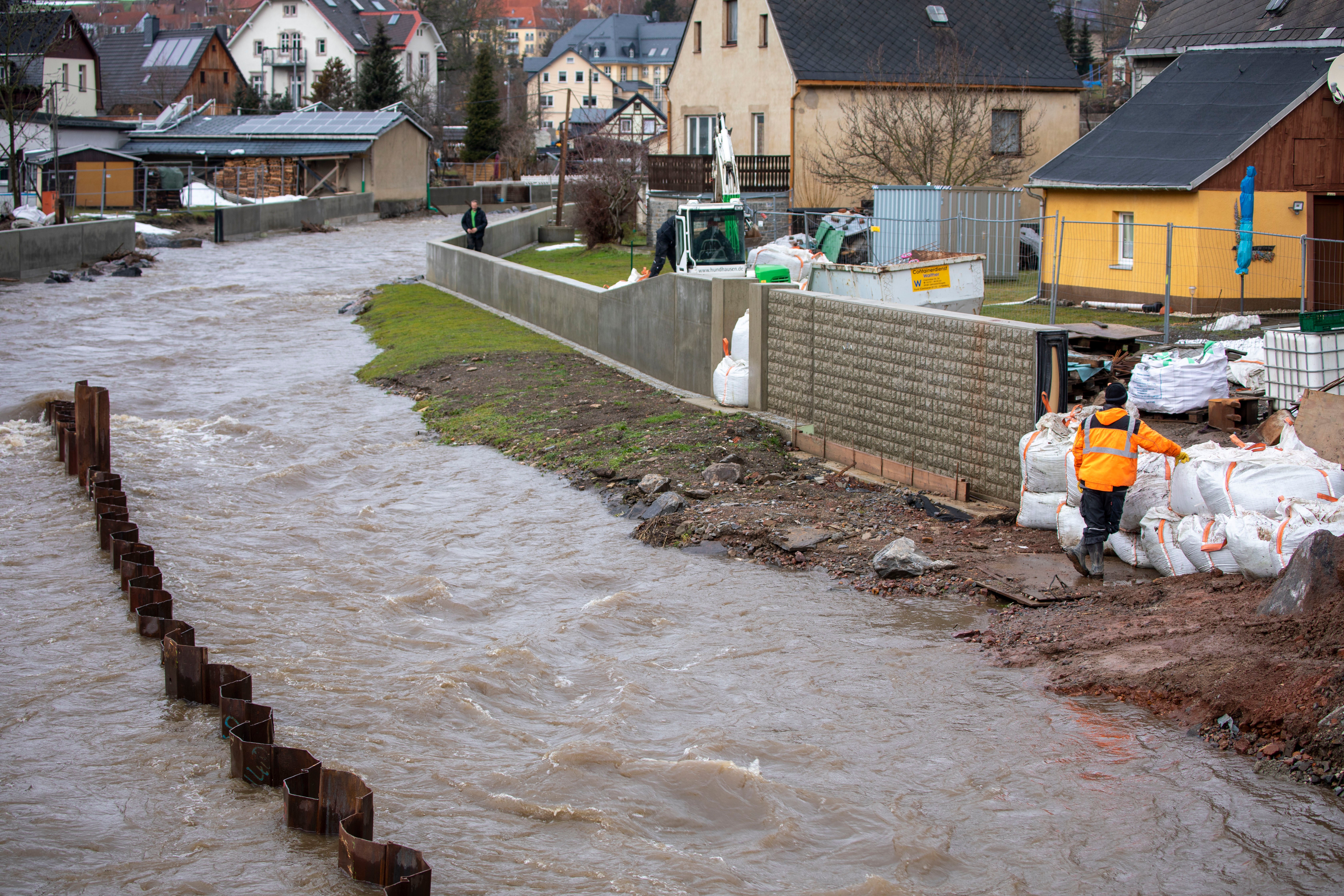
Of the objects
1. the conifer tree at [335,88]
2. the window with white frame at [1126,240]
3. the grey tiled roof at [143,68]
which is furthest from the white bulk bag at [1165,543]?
the grey tiled roof at [143,68]

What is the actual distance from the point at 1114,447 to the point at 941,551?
1.78 meters

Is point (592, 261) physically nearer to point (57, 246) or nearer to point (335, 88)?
point (57, 246)

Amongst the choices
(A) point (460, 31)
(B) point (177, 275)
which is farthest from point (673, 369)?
(A) point (460, 31)

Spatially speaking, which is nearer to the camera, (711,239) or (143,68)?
(711,239)

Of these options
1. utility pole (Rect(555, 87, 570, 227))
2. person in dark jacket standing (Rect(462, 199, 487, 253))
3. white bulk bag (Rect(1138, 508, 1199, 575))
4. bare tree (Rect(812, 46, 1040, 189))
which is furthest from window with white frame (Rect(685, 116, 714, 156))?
white bulk bag (Rect(1138, 508, 1199, 575))

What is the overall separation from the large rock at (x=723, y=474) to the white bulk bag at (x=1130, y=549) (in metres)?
4.04

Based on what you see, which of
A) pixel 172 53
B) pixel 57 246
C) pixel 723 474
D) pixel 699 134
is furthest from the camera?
pixel 172 53

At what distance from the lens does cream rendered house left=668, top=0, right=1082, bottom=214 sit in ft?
107

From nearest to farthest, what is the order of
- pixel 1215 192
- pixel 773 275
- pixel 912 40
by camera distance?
pixel 773 275 < pixel 1215 192 < pixel 912 40

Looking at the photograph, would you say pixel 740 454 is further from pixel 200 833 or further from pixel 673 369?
pixel 200 833

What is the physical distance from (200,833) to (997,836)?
4101 millimetres

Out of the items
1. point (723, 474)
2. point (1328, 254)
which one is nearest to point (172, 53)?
point (1328, 254)

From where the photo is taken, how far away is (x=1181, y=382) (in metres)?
11.5

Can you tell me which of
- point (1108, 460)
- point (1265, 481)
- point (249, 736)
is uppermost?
point (1108, 460)
